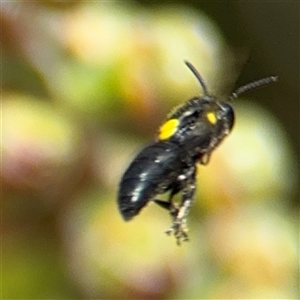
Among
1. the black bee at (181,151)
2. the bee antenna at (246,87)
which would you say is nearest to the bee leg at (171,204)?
the black bee at (181,151)

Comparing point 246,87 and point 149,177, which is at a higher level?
point 246,87

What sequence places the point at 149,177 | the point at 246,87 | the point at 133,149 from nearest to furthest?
the point at 149,177, the point at 246,87, the point at 133,149

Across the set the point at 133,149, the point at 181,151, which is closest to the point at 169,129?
the point at 181,151

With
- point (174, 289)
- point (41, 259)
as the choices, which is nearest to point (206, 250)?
point (174, 289)

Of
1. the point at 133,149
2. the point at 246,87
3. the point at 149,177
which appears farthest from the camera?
the point at 133,149

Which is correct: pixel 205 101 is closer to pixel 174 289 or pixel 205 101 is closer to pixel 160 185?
pixel 160 185

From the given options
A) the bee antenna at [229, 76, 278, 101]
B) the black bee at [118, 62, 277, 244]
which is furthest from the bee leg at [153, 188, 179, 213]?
the bee antenna at [229, 76, 278, 101]

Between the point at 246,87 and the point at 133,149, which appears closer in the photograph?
the point at 246,87

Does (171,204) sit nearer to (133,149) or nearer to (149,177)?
(149,177)
